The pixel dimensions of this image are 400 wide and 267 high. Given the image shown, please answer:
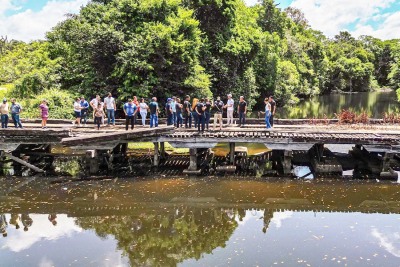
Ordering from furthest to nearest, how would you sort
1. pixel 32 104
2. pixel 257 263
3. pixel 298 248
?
1. pixel 32 104
2. pixel 298 248
3. pixel 257 263

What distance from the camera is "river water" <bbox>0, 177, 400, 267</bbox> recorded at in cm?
1141

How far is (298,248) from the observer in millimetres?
11844

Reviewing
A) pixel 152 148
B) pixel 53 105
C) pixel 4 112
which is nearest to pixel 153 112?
pixel 152 148

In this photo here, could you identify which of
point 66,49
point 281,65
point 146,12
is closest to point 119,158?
point 146,12

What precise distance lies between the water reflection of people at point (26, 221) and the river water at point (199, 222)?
33 mm

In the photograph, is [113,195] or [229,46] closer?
[113,195]

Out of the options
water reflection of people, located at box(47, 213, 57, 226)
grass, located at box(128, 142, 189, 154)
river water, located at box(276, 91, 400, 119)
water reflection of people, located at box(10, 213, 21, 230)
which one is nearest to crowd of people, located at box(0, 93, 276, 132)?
grass, located at box(128, 142, 189, 154)

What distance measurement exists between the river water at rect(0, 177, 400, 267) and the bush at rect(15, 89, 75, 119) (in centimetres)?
987

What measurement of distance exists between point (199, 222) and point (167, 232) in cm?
140

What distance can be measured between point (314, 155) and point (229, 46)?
60.1 ft

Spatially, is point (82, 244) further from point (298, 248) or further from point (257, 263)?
point (298, 248)

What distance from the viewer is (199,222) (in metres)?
14.1

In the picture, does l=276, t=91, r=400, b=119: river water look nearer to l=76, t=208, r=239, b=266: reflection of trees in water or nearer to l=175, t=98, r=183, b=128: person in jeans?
l=175, t=98, r=183, b=128: person in jeans

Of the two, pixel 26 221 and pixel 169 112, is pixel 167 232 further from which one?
pixel 169 112
